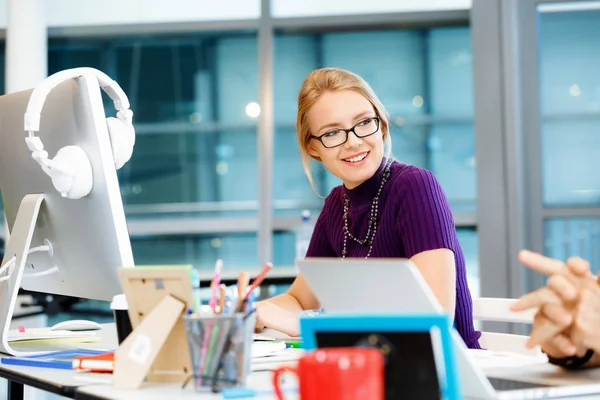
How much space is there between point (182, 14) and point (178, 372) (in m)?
3.95

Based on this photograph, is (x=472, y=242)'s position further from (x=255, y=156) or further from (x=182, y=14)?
(x=182, y=14)

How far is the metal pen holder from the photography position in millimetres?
1088

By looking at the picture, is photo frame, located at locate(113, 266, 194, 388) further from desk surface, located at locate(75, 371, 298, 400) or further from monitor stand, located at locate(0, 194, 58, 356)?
monitor stand, located at locate(0, 194, 58, 356)

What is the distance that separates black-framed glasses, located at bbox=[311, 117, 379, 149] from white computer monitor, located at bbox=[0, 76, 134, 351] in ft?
2.11

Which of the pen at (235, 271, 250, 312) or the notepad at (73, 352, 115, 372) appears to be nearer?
the pen at (235, 271, 250, 312)

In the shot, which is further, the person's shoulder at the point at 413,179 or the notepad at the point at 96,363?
the person's shoulder at the point at 413,179

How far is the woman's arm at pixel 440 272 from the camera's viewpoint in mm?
1587

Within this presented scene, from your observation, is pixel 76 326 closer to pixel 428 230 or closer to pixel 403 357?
pixel 428 230

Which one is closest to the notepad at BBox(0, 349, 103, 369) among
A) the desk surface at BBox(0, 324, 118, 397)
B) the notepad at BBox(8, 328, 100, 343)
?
the desk surface at BBox(0, 324, 118, 397)

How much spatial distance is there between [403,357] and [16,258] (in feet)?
3.16

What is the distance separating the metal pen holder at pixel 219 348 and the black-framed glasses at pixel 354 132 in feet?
2.82

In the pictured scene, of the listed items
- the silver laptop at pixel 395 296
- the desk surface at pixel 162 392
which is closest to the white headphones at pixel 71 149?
the desk surface at pixel 162 392

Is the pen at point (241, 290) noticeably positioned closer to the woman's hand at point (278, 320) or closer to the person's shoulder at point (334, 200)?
the woman's hand at point (278, 320)

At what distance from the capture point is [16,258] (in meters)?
1.53
